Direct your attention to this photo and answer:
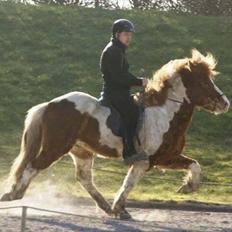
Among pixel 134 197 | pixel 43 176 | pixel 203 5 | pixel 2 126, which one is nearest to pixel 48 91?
pixel 2 126

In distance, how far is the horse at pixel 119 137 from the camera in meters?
10.1

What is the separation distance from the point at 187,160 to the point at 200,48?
16900 mm

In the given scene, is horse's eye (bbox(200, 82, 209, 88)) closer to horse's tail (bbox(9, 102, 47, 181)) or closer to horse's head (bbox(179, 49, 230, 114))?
horse's head (bbox(179, 49, 230, 114))

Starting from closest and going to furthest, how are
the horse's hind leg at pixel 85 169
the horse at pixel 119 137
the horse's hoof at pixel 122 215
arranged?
1. the horse's hoof at pixel 122 215
2. the horse at pixel 119 137
3. the horse's hind leg at pixel 85 169

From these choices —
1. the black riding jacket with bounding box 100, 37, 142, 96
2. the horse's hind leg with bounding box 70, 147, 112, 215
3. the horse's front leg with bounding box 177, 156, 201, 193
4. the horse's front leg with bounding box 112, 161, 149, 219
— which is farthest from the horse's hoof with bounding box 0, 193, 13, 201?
the horse's front leg with bounding box 177, 156, 201, 193

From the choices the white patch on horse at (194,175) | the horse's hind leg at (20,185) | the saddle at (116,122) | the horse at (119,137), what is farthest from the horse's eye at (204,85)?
the horse's hind leg at (20,185)

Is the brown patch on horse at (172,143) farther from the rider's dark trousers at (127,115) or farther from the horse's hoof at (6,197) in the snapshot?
the horse's hoof at (6,197)

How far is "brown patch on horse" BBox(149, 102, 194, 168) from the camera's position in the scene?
10156 mm

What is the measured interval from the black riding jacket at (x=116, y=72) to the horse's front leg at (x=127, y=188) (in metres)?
1.00

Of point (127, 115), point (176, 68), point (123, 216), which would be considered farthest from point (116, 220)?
point (176, 68)

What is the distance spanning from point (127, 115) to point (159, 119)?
18.4 inches

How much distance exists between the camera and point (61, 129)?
10.1m

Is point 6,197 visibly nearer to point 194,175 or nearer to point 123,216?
point 123,216

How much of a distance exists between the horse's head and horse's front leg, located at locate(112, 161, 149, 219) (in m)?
1.25
